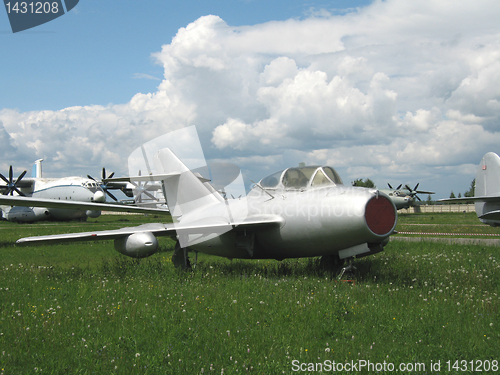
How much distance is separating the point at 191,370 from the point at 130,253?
17.1ft

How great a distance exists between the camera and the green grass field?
394 centimetres

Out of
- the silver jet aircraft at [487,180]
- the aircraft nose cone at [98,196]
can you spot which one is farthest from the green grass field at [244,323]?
the aircraft nose cone at [98,196]

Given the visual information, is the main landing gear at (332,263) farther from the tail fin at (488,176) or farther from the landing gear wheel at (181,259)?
the tail fin at (488,176)

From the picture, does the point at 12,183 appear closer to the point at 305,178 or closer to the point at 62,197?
the point at 62,197

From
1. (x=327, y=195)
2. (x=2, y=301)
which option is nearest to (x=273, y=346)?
(x=327, y=195)

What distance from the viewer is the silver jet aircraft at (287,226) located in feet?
23.6

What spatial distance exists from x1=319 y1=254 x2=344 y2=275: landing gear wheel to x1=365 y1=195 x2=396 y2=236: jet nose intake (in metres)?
→ 2.26

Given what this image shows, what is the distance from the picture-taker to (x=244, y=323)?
201 inches

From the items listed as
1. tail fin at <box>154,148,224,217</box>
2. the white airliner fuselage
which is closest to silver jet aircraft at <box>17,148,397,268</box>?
tail fin at <box>154,148,224,217</box>

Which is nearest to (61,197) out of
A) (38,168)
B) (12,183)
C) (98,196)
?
(98,196)

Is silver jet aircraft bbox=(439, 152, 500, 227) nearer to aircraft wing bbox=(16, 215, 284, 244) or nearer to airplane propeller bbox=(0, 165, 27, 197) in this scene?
aircraft wing bbox=(16, 215, 284, 244)

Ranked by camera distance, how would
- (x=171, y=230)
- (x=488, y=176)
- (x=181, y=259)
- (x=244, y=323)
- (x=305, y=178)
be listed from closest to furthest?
(x=244, y=323) → (x=305, y=178) → (x=171, y=230) → (x=181, y=259) → (x=488, y=176)

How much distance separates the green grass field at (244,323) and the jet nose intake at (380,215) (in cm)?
112

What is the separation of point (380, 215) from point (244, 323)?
11.8 ft
